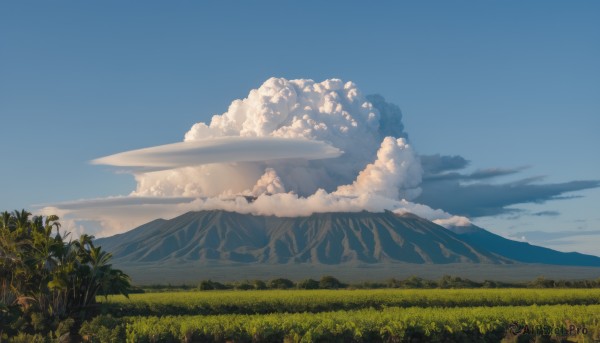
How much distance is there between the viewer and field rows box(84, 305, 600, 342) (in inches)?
1716

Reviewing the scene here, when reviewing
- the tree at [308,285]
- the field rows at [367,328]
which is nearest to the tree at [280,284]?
the tree at [308,285]

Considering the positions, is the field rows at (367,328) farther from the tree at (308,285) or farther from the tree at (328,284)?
the tree at (328,284)

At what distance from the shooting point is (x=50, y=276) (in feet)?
215

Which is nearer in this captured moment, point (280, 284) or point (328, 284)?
point (328, 284)

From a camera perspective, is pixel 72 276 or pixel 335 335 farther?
pixel 72 276

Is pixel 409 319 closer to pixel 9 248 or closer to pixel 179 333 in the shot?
pixel 179 333

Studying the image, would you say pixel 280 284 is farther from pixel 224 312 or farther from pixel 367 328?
pixel 367 328

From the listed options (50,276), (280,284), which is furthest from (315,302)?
(280,284)

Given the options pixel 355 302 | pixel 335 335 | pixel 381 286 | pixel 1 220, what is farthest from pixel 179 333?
pixel 381 286

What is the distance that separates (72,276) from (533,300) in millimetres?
42895

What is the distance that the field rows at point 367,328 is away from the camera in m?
43.6

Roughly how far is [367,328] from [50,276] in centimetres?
3361

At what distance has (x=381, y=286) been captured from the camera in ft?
380

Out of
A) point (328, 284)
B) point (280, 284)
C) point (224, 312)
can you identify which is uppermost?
point (328, 284)
